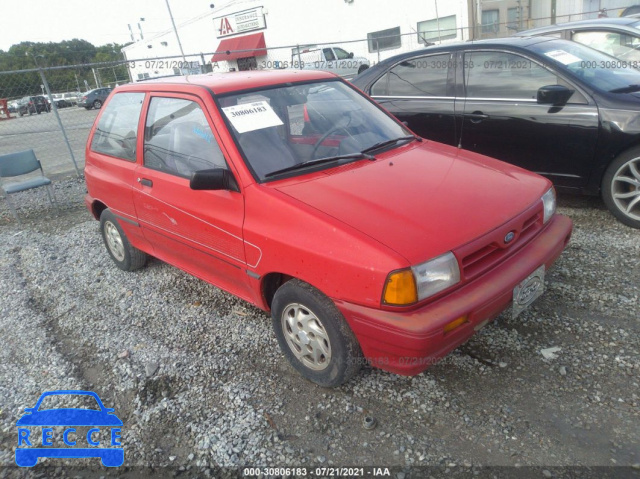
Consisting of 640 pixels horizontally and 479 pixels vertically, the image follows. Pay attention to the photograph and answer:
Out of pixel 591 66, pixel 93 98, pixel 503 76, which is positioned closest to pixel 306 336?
→ pixel 503 76

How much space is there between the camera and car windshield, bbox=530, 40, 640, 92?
14.1 ft

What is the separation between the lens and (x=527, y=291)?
261 centimetres

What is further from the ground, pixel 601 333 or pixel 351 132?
pixel 351 132

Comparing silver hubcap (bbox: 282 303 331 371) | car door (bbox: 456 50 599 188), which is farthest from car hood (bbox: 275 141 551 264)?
car door (bbox: 456 50 599 188)

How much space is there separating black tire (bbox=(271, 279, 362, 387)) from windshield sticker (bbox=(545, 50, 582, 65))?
3.50 meters

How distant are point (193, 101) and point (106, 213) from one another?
72.4 inches

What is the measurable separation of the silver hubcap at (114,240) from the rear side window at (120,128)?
0.72 metres

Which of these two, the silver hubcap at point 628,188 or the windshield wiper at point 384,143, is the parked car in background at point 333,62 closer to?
the silver hubcap at point 628,188

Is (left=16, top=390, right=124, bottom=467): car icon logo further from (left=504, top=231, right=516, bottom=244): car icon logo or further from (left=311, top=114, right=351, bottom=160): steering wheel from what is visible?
(left=504, top=231, right=516, bottom=244): car icon logo

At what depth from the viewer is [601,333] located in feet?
9.57

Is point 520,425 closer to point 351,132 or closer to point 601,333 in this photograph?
point 601,333

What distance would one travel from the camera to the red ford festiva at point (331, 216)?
89.4 inches

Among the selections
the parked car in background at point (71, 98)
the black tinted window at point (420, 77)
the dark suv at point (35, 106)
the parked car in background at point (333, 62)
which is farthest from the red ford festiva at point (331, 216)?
the parked car in background at point (71, 98)

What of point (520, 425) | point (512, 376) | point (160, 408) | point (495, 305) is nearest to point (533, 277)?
point (495, 305)
